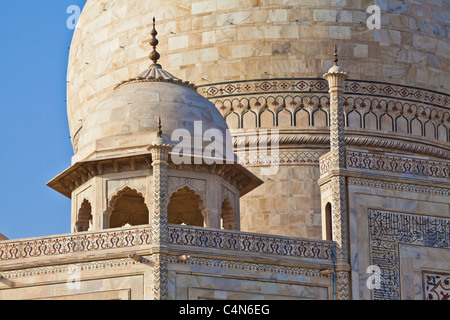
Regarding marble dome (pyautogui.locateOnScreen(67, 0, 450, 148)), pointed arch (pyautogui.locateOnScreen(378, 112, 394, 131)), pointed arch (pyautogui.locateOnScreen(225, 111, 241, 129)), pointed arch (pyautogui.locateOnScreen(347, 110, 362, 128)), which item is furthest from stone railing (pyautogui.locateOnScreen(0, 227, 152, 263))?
pointed arch (pyautogui.locateOnScreen(378, 112, 394, 131))

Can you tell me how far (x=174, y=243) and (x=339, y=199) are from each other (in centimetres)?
202

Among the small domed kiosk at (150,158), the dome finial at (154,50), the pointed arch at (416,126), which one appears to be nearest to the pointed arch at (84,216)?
the small domed kiosk at (150,158)

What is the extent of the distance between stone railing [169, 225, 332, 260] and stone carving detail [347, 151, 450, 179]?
1.03 meters

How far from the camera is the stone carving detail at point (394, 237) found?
17.6 m

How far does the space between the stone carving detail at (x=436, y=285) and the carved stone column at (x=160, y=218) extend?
10.1ft

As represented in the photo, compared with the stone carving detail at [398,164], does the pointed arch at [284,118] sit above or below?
above

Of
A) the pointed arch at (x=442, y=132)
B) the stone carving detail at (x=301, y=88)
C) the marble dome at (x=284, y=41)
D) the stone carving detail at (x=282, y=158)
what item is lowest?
the stone carving detail at (x=282, y=158)

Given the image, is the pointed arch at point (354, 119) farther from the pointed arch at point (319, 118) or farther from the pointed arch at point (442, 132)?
the pointed arch at point (442, 132)

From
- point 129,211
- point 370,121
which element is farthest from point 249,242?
point 370,121

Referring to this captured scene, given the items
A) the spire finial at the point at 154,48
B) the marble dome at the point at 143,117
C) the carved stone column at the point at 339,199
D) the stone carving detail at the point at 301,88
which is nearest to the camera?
the carved stone column at the point at 339,199

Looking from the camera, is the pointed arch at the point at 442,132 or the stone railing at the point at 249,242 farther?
the pointed arch at the point at 442,132
